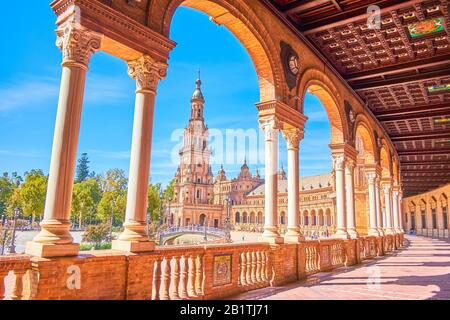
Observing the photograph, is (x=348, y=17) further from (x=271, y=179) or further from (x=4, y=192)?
(x=4, y=192)

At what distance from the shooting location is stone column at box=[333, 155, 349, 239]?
14188 mm

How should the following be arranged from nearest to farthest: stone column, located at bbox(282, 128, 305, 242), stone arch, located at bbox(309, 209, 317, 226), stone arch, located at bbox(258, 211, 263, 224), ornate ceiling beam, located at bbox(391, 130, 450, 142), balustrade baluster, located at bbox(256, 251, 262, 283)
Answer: balustrade baluster, located at bbox(256, 251, 262, 283) → stone column, located at bbox(282, 128, 305, 242) → ornate ceiling beam, located at bbox(391, 130, 450, 142) → stone arch, located at bbox(309, 209, 317, 226) → stone arch, located at bbox(258, 211, 263, 224)

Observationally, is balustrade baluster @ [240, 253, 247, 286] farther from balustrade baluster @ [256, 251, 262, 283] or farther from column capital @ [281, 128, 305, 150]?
column capital @ [281, 128, 305, 150]

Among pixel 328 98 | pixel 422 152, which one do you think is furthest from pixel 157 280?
pixel 422 152

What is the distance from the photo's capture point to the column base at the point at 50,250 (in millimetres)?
4500

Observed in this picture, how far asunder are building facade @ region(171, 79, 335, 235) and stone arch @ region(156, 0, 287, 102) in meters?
70.7

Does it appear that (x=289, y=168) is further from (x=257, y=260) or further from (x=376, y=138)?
(x=376, y=138)

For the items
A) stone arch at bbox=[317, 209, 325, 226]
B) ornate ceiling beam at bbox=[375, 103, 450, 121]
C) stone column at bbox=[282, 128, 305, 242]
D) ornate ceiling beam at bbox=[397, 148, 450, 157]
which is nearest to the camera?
stone column at bbox=[282, 128, 305, 242]

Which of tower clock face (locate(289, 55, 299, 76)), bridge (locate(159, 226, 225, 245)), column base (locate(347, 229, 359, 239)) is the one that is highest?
tower clock face (locate(289, 55, 299, 76))

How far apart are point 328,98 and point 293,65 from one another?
3707mm

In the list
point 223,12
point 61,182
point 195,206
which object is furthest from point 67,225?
point 195,206

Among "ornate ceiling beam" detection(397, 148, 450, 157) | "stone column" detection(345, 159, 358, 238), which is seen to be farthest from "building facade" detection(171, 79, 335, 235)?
"stone column" detection(345, 159, 358, 238)

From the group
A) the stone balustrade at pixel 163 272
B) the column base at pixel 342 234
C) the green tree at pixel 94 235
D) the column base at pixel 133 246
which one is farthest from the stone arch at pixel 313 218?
the column base at pixel 133 246

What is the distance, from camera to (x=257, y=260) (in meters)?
8.35
